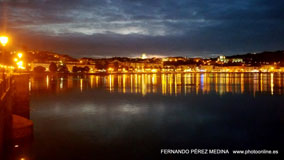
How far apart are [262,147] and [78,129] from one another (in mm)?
8439

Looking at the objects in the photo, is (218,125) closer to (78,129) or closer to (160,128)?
(160,128)

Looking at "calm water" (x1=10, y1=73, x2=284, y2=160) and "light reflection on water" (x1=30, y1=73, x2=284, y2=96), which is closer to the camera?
"calm water" (x1=10, y1=73, x2=284, y2=160)

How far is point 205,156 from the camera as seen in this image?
1092 centimetres

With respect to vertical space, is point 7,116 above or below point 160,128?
above

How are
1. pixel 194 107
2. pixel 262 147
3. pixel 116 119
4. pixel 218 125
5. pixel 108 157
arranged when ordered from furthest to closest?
pixel 194 107 → pixel 116 119 → pixel 218 125 → pixel 262 147 → pixel 108 157

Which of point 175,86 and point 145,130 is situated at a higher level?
point 175,86

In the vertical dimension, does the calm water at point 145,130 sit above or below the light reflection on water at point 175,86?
below

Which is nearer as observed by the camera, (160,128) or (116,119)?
(160,128)

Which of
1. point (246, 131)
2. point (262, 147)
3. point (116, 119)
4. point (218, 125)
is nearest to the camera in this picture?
point (262, 147)

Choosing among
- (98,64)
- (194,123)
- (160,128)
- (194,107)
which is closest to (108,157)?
(160,128)

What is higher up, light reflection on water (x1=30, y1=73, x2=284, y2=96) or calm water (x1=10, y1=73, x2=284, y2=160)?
light reflection on water (x1=30, y1=73, x2=284, y2=96)

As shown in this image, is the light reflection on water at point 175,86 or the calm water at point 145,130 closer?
the calm water at point 145,130

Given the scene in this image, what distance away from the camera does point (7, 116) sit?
11.5 m

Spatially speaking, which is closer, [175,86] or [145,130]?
[145,130]
